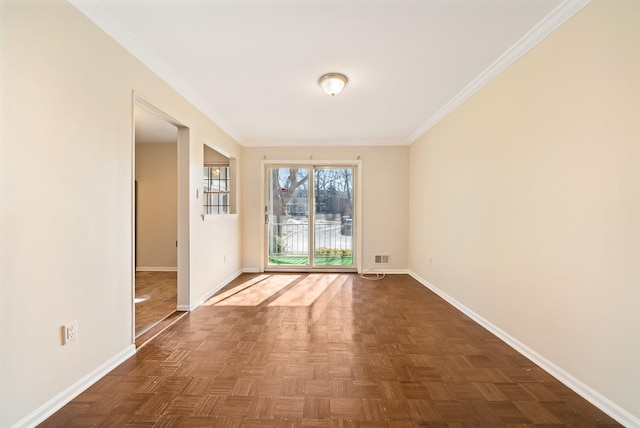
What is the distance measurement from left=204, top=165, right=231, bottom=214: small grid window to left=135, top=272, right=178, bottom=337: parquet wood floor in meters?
1.38

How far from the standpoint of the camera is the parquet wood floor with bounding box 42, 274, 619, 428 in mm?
1528

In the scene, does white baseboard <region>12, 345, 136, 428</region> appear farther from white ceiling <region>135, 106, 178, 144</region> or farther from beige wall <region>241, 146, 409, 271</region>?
beige wall <region>241, 146, 409, 271</region>

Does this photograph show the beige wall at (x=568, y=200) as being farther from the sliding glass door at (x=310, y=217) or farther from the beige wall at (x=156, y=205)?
the beige wall at (x=156, y=205)

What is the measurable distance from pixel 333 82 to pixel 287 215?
118 inches

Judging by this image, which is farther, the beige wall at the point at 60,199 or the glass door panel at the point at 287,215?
the glass door panel at the point at 287,215

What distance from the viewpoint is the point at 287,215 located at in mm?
5250

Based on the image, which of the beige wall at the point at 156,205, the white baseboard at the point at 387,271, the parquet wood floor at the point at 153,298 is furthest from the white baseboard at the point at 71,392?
the white baseboard at the point at 387,271

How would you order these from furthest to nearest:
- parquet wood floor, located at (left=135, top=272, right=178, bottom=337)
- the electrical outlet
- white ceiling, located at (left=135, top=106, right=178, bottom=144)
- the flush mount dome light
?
white ceiling, located at (left=135, top=106, right=178, bottom=144)
parquet wood floor, located at (left=135, top=272, right=178, bottom=337)
the flush mount dome light
the electrical outlet

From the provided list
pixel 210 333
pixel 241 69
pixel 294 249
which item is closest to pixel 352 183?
pixel 294 249

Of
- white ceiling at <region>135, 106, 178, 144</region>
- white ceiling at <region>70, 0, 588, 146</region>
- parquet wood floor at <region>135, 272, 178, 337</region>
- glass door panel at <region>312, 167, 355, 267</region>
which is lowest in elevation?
parquet wood floor at <region>135, 272, 178, 337</region>

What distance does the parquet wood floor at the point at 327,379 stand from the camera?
1.53 m

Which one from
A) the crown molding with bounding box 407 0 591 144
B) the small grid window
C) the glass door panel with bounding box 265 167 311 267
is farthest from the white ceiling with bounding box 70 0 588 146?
the glass door panel with bounding box 265 167 311 267

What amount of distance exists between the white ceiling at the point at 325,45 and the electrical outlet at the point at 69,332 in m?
1.92

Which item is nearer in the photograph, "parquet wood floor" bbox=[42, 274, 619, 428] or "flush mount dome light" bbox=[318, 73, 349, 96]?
"parquet wood floor" bbox=[42, 274, 619, 428]
